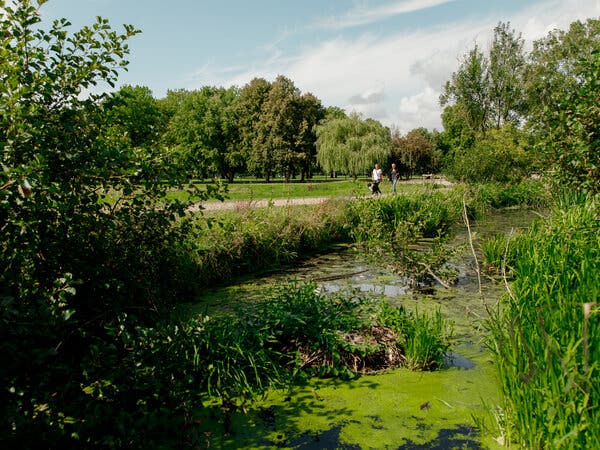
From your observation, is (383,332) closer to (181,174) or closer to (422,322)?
(422,322)

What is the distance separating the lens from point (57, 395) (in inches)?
109

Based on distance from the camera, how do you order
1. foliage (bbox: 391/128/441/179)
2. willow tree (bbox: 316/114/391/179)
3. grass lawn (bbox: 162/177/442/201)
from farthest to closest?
foliage (bbox: 391/128/441/179) < willow tree (bbox: 316/114/391/179) < grass lawn (bbox: 162/177/442/201)

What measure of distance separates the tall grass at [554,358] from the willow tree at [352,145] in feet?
105

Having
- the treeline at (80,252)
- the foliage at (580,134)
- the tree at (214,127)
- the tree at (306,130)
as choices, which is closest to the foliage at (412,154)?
the tree at (306,130)

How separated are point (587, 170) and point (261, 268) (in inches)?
254

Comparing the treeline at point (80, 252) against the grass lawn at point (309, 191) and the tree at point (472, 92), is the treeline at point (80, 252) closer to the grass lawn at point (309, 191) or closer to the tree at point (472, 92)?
the grass lawn at point (309, 191)

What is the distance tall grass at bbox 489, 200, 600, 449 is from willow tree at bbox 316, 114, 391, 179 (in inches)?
1261

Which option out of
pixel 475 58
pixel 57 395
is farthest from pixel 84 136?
pixel 475 58

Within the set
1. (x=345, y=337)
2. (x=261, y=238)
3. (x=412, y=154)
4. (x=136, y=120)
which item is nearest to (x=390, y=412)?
(x=345, y=337)

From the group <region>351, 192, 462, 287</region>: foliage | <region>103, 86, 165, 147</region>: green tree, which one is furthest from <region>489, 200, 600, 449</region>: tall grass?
<region>103, 86, 165, 147</region>: green tree

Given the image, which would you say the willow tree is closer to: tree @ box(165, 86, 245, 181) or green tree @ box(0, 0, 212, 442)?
tree @ box(165, 86, 245, 181)

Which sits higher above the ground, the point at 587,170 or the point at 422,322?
the point at 587,170

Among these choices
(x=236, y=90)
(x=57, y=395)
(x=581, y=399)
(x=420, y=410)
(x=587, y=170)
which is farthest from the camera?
(x=236, y=90)

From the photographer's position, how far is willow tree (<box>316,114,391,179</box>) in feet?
119
